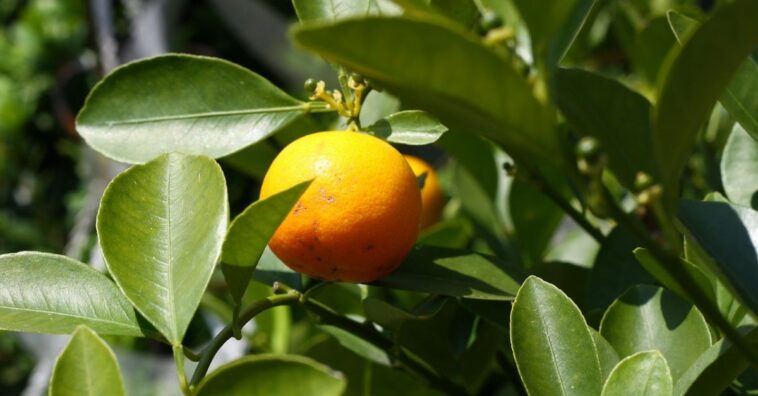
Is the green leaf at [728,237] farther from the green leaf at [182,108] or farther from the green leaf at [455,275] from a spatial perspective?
the green leaf at [182,108]

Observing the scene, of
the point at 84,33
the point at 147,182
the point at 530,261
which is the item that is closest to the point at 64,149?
the point at 84,33

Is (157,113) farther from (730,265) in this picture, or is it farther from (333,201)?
(730,265)

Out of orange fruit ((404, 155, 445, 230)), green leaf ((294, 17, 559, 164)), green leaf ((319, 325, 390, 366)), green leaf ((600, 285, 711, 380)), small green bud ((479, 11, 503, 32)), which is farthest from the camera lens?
orange fruit ((404, 155, 445, 230))

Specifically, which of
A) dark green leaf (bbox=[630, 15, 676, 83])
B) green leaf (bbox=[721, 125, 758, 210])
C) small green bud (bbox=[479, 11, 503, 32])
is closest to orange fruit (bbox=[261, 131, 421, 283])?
small green bud (bbox=[479, 11, 503, 32])

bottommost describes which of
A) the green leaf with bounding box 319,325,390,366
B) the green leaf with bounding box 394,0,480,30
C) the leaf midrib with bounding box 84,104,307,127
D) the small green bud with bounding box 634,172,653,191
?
the green leaf with bounding box 319,325,390,366

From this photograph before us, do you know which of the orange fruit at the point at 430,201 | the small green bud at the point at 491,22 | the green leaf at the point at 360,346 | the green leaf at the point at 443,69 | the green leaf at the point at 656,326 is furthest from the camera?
the orange fruit at the point at 430,201

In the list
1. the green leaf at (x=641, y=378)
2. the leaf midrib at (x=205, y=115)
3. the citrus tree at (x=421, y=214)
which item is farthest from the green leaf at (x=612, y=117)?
the leaf midrib at (x=205, y=115)

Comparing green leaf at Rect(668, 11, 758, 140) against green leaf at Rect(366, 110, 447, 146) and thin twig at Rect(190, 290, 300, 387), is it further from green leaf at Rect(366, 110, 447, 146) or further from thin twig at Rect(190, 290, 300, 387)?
thin twig at Rect(190, 290, 300, 387)
